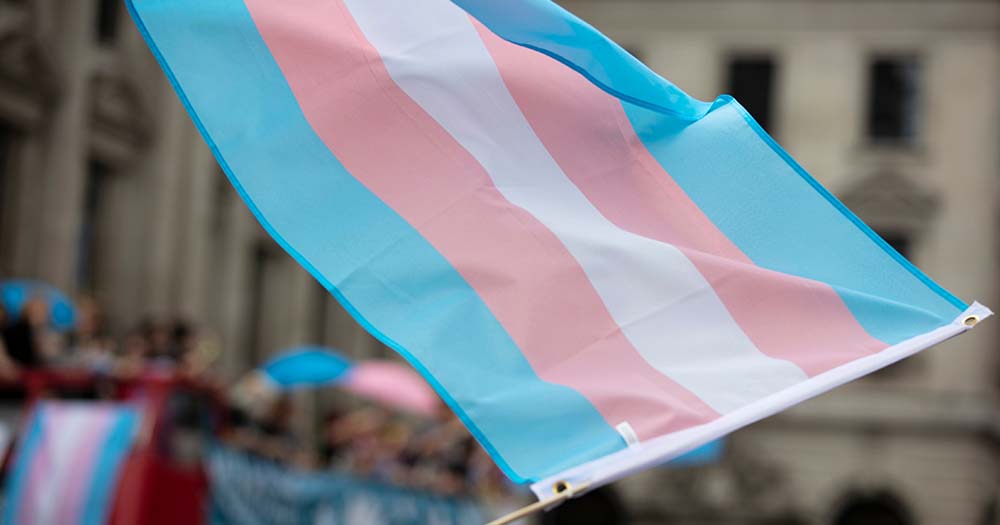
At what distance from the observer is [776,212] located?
184 inches

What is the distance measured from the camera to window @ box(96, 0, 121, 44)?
2198 centimetres

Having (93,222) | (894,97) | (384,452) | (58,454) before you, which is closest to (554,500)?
(58,454)

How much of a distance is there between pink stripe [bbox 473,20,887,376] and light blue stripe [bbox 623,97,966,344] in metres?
0.04

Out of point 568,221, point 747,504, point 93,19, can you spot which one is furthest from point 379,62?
point 747,504

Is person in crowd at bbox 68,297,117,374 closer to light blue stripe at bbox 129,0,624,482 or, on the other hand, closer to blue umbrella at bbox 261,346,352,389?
blue umbrella at bbox 261,346,352,389

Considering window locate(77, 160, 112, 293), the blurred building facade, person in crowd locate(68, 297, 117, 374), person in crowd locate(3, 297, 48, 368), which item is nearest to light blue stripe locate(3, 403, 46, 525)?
person in crowd locate(3, 297, 48, 368)

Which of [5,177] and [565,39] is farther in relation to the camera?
[5,177]

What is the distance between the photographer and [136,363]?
1149 cm

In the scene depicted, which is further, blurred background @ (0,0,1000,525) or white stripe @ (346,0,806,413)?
blurred background @ (0,0,1000,525)

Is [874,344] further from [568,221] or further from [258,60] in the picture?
[258,60]

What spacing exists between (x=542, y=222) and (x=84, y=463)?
6.46m

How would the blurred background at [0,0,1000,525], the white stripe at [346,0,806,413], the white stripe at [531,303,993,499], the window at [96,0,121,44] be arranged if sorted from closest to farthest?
1. the white stripe at [531,303,993,499]
2. the white stripe at [346,0,806,413]
3. the window at [96,0,121,44]
4. the blurred background at [0,0,1000,525]

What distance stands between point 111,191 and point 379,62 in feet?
61.1

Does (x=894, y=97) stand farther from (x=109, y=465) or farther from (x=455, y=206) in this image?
(x=455, y=206)
